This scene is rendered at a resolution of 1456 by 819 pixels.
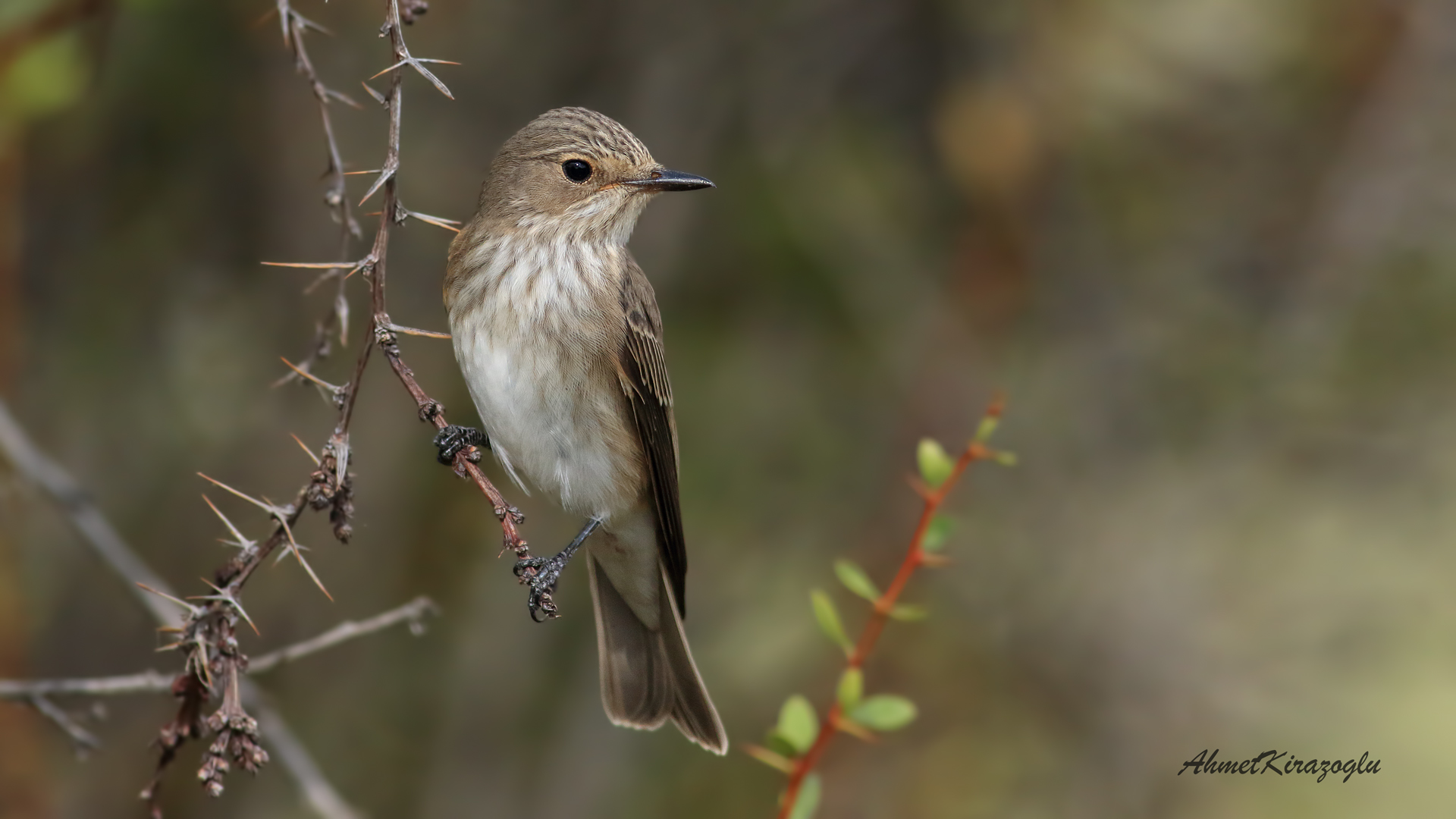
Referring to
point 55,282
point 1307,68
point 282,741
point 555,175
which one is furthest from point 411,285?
point 1307,68

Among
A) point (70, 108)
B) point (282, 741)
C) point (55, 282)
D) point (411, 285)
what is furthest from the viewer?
point (411, 285)

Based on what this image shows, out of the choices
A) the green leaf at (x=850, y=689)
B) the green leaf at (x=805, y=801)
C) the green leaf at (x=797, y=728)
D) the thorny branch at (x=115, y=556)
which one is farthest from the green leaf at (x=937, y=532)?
the thorny branch at (x=115, y=556)

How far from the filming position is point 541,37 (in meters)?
6.16

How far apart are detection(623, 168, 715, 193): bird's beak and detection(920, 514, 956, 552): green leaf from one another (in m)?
1.59

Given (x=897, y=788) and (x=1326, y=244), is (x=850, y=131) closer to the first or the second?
(x=1326, y=244)

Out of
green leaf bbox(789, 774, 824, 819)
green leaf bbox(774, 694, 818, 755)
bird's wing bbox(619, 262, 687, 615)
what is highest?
bird's wing bbox(619, 262, 687, 615)

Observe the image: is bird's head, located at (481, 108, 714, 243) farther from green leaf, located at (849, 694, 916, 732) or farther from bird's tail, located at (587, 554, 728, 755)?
green leaf, located at (849, 694, 916, 732)

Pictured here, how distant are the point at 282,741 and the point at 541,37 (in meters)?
3.48

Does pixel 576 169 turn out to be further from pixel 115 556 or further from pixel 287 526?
pixel 287 526

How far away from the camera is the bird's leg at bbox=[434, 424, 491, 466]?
4082mm

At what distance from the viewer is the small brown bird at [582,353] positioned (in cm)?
409

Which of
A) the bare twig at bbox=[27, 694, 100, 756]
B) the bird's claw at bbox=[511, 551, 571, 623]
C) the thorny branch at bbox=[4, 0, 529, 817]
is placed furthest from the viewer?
the bare twig at bbox=[27, 694, 100, 756]

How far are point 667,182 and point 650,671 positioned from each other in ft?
5.70

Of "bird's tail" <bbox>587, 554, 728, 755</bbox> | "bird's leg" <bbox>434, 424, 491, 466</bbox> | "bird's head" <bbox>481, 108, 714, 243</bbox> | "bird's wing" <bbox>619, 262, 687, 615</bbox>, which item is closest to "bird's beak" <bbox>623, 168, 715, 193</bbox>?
"bird's head" <bbox>481, 108, 714, 243</bbox>
